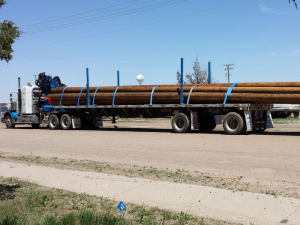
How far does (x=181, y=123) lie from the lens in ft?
68.4

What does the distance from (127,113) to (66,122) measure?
5.00 metres

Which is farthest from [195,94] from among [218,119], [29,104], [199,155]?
[29,104]

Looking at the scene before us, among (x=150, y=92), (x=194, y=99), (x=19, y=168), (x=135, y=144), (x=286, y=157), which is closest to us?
(x=19, y=168)

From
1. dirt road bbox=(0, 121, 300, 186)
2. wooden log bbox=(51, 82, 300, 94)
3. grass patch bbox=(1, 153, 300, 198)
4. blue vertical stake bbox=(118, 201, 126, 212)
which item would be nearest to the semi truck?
wooden log bbox=(51, 82, 300, 94)

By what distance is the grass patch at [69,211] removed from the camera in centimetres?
534

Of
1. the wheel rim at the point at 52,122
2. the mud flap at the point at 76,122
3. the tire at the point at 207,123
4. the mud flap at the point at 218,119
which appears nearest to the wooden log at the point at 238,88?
the mud flap at the point at 218,119

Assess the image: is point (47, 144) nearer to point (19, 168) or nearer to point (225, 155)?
point (19, 168)

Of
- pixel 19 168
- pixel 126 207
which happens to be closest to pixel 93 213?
pixel 126 207

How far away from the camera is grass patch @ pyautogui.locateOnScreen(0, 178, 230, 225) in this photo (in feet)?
17.5

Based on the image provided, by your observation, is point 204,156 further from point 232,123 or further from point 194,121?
point 194,121

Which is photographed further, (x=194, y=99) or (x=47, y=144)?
(x=194, y=99)

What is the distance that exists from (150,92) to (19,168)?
12.8 metres

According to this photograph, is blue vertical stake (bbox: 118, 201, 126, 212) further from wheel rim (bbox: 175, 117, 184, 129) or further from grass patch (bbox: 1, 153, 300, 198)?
wheel rim (bbox: 175, 117, 184, 129)

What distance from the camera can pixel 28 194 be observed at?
7039 millimetres
